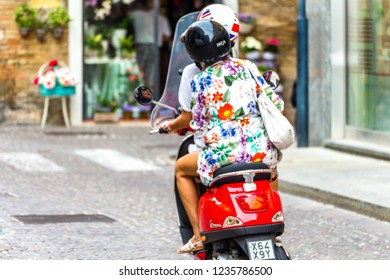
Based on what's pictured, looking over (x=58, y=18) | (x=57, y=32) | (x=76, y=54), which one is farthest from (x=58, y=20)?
(x=76, y=54)

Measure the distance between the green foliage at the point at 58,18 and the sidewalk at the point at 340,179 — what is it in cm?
603

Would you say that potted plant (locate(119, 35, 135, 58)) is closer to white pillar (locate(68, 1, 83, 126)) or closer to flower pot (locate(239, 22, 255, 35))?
white pillar (locate(68, 1, 83, 126))

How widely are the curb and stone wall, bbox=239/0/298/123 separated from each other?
8627 mm

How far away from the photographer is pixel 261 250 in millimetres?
6934

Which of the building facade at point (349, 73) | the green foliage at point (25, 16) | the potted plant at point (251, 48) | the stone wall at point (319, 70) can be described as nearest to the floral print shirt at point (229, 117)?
the building facade at point (349, 73)

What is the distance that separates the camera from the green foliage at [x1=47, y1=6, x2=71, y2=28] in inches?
825

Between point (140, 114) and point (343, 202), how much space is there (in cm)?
1011

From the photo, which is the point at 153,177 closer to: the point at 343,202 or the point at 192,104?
the point at 343,202

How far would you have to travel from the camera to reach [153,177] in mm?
14430

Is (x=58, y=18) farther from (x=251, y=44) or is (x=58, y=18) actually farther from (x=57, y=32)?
(x=251, y=44)

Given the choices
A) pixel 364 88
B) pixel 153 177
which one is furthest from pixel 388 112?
pixel 153 177

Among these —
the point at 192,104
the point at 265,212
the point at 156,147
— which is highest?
the point at 192,104

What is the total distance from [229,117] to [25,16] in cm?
1412

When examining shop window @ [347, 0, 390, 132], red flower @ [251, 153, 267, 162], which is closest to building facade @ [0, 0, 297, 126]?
shop window @ [347, 0, 390, 132]
